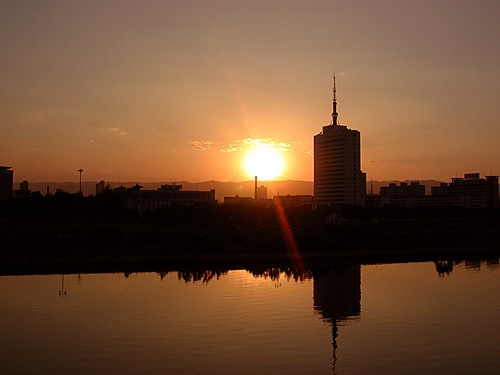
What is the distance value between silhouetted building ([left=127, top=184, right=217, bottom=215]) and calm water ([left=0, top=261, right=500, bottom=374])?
81.2 m

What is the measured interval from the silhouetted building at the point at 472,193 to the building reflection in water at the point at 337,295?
14907 centimetres

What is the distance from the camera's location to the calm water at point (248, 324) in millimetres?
18203

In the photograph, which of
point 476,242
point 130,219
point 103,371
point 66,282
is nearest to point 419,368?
point 103,371

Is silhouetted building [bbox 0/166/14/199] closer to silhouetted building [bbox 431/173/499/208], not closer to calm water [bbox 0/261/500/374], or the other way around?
calm water [bbox 0/261/500/374]

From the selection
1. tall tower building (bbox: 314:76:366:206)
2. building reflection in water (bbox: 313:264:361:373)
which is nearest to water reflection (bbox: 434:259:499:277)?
building reflection in water (bbox: 313:264:361:373)

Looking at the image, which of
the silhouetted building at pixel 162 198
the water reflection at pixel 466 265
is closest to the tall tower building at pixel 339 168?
the silhouetted building at pixel 162 198

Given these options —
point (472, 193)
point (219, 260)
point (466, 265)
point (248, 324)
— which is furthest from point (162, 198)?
point (472, 193)

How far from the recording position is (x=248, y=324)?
23797mm

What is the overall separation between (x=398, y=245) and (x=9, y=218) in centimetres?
5231

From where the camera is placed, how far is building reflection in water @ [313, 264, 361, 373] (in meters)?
25.9

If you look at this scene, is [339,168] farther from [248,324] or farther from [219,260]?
[248,324]

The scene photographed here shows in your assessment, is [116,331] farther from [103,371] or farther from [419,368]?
[419,368]

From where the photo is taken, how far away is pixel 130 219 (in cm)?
8050

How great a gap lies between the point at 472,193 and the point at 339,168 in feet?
236
